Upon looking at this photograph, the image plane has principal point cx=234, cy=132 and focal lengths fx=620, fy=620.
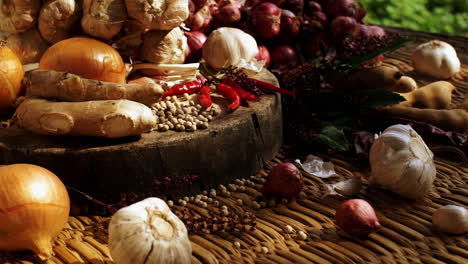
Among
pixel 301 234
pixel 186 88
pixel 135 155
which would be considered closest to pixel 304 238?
pixel 301 234

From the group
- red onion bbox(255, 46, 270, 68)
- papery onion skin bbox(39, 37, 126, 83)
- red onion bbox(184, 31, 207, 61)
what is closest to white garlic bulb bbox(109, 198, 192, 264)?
papery onion skin bbox(39, 37, 126, 83)

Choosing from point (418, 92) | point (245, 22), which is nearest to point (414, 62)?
point (418, 92)

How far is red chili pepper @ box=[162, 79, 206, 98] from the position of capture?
6.87ft

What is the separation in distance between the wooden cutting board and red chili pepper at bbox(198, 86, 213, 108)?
0.22 feet

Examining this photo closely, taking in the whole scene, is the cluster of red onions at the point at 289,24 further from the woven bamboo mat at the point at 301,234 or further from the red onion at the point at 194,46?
the woven bamboo mat at the point at 301,234

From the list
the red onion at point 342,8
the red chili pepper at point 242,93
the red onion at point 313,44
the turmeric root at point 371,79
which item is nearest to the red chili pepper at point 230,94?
the red chili pepper at point 242,93

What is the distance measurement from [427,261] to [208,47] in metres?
1.07

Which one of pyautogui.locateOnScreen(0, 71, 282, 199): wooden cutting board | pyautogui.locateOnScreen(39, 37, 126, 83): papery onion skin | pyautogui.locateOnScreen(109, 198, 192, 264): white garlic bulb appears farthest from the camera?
pyautogui.locateOnScreen(39, 37, 126, 83): papery onion skin

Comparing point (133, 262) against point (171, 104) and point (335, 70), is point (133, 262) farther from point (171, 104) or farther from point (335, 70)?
point (335, 70)

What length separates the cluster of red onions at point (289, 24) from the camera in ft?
8.87

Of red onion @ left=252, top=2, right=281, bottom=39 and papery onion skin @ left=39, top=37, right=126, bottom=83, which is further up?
papery onion skin @ left=39, top=37, right=126, bottom=83

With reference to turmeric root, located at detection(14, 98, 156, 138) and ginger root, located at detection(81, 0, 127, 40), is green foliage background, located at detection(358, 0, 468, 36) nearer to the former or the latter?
ginger root, located at detection(81, 0, 127, 40)

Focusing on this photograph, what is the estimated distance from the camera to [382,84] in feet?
8.50

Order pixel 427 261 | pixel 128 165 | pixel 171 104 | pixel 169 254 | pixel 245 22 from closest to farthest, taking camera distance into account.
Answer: pixel 169 254, pixel 427 261, pixel 128 165, pixel 171 104, pixel 245 22
